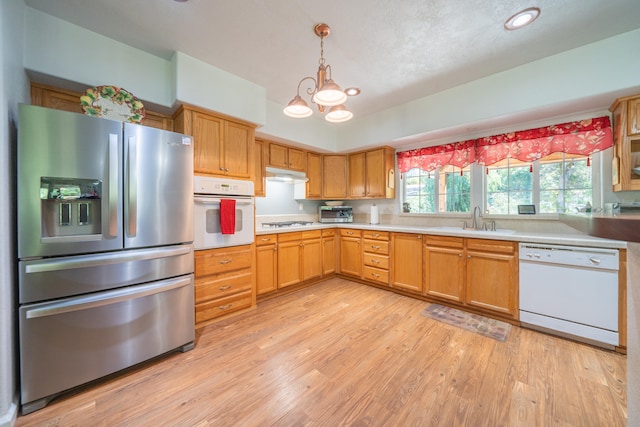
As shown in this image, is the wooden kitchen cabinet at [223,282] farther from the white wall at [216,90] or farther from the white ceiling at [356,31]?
the white ceiling at [356,31]

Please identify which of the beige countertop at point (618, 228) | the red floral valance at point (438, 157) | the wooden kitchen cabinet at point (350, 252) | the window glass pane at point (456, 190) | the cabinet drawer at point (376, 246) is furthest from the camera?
the wooden kitchen cabinet at point (350, 252)

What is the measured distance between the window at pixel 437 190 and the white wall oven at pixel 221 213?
253cm

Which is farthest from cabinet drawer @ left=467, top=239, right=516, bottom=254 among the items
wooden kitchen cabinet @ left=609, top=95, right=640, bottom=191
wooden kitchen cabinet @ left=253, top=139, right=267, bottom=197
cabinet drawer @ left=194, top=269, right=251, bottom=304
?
wooden kitchen cabinet @ left=253, top=139, right=267, bottom=197

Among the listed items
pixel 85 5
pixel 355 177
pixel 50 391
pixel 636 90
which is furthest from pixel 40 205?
pixel 636 90

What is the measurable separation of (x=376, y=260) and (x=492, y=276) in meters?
1.41

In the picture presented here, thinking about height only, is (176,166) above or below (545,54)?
below

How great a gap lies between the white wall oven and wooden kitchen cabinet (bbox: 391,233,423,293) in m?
1.95

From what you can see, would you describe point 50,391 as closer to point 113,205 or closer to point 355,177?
point 113,205

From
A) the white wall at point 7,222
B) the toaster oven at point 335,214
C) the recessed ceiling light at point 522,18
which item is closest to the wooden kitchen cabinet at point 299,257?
the toaster oven at point 335,214

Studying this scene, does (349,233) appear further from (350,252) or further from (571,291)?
(571,291)

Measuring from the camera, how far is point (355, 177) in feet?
14.1

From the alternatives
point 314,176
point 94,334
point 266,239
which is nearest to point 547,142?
point 314,176

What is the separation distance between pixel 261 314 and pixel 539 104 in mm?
3605

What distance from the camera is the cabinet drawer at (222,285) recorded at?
2432 millimetres
